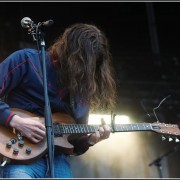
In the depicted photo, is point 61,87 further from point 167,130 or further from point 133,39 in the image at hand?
point 133,39

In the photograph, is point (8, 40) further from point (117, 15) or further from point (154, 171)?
point (154, 171)

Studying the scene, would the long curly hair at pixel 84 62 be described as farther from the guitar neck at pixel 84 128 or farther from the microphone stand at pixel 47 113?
the microphone stand at pixel 47 113

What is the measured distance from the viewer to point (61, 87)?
275cm

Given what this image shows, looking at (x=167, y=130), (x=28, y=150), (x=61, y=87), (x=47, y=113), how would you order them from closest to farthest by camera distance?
(x=47, y=113), (x=28, y=150), (x=61, y=87), (x=167, y=130)

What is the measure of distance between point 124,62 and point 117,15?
75 cm

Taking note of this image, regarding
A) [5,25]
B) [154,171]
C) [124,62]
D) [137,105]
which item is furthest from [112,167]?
[5,25]

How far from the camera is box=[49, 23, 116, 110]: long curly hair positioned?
9.13ft

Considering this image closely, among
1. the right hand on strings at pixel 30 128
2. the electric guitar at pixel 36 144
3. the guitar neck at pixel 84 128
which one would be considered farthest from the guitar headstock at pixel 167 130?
the right hand on strings at pixel 30 128

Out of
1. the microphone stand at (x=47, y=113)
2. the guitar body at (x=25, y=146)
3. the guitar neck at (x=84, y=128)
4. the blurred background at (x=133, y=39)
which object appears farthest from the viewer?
the blurred background at (x=133, y=39)

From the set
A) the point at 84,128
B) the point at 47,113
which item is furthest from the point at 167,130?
the point at 47,113

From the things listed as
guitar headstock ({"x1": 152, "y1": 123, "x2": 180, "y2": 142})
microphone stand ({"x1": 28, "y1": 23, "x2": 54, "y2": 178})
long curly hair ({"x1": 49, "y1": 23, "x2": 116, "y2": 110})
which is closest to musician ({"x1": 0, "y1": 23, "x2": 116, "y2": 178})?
long curly hair ({"x1": 49, "y1": 23, "x2": 116, "y2": 110})

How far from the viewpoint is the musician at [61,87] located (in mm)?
2533

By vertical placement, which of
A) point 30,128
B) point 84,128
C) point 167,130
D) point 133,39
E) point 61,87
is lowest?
point 133,39

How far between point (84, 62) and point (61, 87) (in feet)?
0.79
